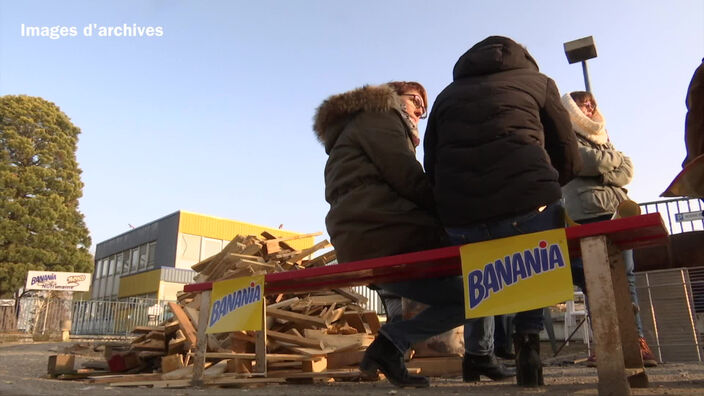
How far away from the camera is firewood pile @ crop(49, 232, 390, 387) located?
13.2ft

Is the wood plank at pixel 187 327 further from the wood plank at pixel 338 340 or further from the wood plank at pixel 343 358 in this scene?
the wood plank at pixel 343 358

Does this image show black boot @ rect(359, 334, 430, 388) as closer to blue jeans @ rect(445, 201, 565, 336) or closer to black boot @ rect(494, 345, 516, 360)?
blue jeans @ rect(445, 201, 565, 336)

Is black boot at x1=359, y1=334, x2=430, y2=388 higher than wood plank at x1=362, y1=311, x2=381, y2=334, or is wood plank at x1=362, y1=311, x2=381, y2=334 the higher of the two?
wood plank at x1=362, y1=311, x2=381, y2=334

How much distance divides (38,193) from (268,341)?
32154mm

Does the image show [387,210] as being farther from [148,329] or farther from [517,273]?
[148,329]

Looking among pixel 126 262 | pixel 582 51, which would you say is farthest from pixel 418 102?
pixel 126 262

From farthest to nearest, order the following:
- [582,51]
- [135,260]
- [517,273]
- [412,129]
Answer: [135,260] → [582,51] → [412,129] → [517,273]

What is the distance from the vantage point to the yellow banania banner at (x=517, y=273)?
2469mm

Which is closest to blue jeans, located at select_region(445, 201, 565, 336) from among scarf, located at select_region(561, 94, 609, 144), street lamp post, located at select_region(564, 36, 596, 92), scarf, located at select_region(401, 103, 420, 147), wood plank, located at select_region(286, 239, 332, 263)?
scarf, located at select_region(401, 103, 420, 147)

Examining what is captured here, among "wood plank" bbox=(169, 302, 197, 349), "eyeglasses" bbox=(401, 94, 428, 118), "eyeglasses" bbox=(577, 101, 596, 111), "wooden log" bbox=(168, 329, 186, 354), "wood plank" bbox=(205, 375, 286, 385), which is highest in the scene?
"eyeglasses" bbox=(577, 101, 596, 111)

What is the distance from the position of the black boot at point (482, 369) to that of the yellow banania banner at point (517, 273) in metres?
1.03

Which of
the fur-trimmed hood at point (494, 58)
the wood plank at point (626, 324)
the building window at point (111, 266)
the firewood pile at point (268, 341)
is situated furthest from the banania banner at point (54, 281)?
the wood plank at point (626, 324)

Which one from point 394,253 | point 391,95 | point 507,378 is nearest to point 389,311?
point 507,378

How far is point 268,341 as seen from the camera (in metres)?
4.83
